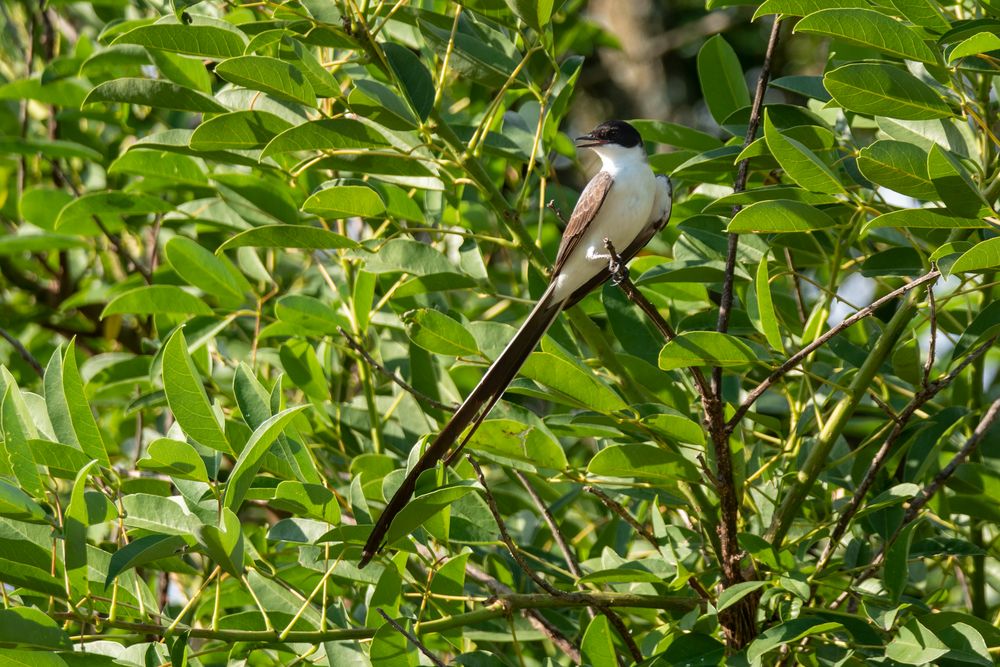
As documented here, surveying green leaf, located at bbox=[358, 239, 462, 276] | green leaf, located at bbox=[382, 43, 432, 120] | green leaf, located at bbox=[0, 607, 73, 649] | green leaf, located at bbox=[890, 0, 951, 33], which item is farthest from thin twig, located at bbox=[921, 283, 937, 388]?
green leaf, located at bbox=[0, 607, 73, 649]

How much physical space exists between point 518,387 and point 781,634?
0.76m

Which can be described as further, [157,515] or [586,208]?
[586,208]

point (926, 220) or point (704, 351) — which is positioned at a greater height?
point (926, 220)

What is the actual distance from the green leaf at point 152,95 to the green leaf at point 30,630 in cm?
130

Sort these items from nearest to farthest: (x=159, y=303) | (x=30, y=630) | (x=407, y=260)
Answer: (x=30, y=630) → (x=407, y=260) → (x=159, y=303)

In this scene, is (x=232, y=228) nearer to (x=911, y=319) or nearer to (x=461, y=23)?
(x=461, y=23)

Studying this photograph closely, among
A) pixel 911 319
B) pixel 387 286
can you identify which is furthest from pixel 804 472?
pixel 387 286

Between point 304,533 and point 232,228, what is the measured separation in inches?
56.3

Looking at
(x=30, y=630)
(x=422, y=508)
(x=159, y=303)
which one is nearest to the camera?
(x=30, y=630)

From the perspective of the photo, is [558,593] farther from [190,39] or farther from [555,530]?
[190,39]

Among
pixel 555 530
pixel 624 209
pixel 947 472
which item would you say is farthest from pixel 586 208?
pixel 947 472

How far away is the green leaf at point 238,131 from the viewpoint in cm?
255

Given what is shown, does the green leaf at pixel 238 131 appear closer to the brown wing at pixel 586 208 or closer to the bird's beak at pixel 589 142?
the brown wing at pixel 586 208

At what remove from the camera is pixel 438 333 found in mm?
2521
